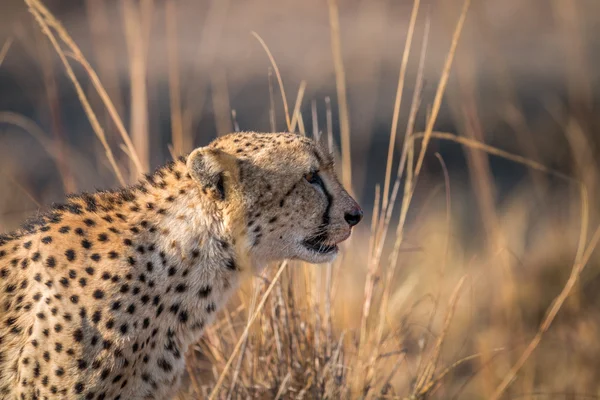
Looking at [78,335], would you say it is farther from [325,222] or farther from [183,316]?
[325,222]

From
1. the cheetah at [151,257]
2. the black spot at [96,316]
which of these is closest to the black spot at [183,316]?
the cheetah at [151,257]

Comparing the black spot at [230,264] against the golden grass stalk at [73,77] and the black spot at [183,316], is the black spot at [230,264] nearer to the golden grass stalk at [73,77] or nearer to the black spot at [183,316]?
the black spot at [183,316]

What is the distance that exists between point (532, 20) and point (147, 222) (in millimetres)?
8767

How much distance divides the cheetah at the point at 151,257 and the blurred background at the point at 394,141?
42 centimetres

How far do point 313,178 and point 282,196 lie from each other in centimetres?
13

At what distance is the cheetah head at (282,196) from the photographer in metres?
2.54

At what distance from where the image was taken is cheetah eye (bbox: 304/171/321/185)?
267 cm

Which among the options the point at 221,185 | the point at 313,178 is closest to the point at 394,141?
the point at 313,178

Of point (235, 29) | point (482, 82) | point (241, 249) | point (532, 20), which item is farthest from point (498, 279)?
point (532, 20)

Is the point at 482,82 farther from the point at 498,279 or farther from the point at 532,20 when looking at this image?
the point at 498,279

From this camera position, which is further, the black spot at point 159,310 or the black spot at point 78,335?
the black spot at point 159,310

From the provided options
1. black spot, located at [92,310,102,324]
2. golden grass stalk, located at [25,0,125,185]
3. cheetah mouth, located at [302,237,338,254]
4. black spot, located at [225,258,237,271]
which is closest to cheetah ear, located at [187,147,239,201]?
black spot, located at [225,258,237,271]

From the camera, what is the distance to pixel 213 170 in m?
2.46

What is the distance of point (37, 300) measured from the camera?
7.98ft
